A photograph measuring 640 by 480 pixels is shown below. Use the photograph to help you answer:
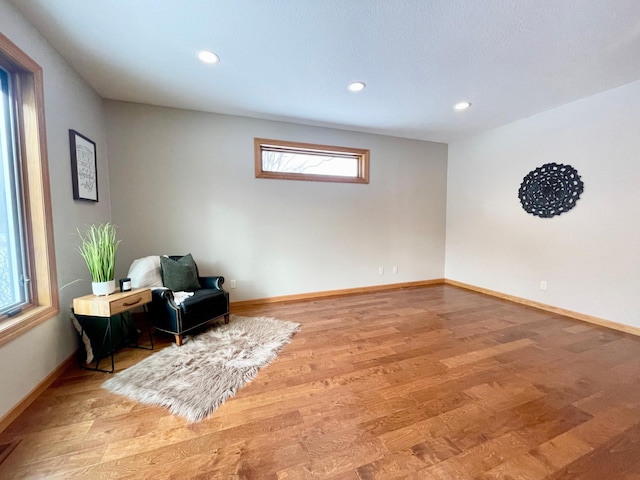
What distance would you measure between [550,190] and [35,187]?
525 cm

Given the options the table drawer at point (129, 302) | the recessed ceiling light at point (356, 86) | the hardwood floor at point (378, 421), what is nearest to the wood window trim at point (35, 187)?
the table drawer at point (129, 302)

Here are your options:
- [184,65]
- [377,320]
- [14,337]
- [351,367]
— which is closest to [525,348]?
[377,320]

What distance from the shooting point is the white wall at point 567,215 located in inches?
105

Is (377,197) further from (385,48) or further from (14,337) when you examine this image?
(14,337)

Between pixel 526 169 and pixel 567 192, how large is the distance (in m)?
0.60

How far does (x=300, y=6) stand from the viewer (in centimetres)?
163

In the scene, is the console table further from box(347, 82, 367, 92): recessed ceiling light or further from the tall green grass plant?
box(347, 82, 367, 92): recessed ceiling light

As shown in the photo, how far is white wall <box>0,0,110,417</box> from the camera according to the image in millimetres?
1556

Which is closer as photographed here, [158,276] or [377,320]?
[158,276]

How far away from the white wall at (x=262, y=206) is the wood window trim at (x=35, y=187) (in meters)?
1.20

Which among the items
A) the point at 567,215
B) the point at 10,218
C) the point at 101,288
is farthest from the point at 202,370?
the point at 567,215

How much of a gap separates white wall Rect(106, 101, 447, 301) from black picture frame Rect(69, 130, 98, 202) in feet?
1.37

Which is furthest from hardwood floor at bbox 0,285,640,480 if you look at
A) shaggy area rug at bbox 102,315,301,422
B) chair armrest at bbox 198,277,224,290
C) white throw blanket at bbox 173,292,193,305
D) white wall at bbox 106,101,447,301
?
white wall at bbox 106,101,447,301

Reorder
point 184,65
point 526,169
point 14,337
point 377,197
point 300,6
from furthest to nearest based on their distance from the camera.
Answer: point 377,197
point 526,169
point 184,65
point 300,6
point 14,337
